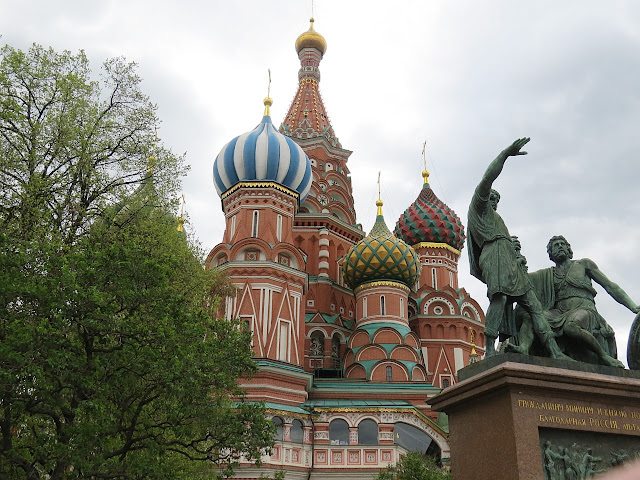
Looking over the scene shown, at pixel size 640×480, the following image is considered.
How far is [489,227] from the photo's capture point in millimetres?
9016

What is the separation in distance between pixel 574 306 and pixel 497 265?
1.24 meters

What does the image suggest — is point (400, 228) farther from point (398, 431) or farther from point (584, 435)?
point (584, 435)

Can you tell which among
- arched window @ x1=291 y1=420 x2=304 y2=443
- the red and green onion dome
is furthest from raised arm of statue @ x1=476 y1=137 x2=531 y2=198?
the red and green onion dome

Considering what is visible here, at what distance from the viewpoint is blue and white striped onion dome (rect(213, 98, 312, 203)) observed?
30.0 metres

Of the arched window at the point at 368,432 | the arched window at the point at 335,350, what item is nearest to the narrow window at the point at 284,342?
the arched window at the point at 368,432

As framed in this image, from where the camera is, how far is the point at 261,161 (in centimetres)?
3003

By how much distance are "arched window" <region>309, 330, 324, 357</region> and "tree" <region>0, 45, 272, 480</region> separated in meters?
17.6

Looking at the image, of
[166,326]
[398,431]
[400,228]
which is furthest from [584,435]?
[400,228]

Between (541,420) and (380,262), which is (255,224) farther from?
A: (541,420)

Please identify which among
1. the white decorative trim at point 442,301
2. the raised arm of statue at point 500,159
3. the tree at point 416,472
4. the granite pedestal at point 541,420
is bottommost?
the granite pedestal at point 541,420

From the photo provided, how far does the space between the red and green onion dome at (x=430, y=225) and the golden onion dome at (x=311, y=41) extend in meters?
13.2

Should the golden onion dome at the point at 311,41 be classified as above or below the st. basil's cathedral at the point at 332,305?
above

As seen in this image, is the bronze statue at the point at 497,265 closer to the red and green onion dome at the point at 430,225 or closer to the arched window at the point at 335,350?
the arched window at the point at 335,350

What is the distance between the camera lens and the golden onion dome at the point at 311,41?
147ft
